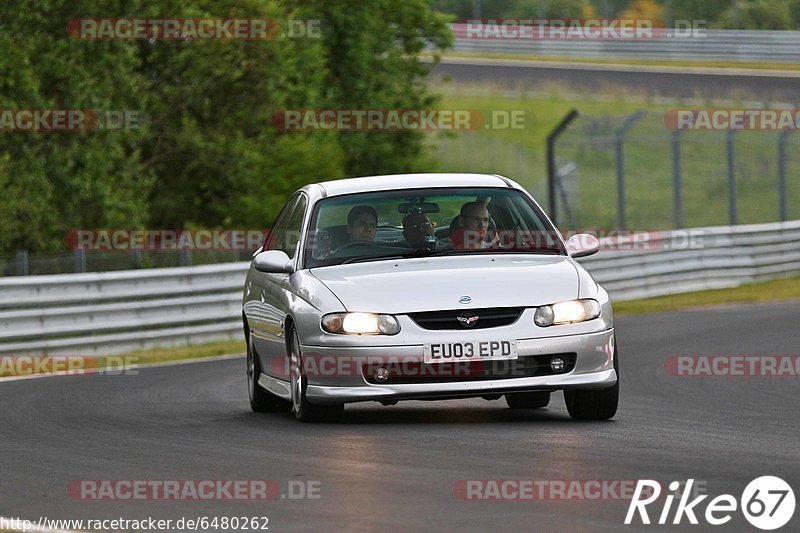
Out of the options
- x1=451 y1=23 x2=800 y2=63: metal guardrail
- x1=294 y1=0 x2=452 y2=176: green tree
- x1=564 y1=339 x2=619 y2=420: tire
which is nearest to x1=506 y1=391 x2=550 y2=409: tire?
x1=564 y1=339 x2=619 y2=420: tire

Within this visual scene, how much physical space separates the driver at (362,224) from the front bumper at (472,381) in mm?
1037

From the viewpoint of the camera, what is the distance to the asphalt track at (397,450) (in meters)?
7.04

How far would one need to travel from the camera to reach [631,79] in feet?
172

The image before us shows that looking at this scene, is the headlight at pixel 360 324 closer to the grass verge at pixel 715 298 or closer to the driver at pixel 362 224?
the driver at pixel 362 224

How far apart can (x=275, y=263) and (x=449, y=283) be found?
1398mm

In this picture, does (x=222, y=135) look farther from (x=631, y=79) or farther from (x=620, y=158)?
(x=631, y=79)

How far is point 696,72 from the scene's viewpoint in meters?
52.2

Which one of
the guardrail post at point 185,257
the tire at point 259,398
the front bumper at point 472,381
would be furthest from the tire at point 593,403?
the guardrail post at point 185,257

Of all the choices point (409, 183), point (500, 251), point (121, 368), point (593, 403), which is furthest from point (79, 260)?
point (593, 403)

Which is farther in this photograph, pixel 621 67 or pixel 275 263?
pixel 621 67

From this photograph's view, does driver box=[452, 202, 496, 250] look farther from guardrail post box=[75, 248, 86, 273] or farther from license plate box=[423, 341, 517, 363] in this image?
guardrail post box=[75, 248, 86, 273]

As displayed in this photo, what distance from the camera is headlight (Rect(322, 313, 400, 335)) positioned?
9930 millimetres

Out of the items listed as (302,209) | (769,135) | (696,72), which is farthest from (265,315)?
(696,72)

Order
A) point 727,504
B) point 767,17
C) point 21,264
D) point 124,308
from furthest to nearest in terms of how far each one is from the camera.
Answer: point 767,17 → point 124,308 → point 21,264 → point 727,504
